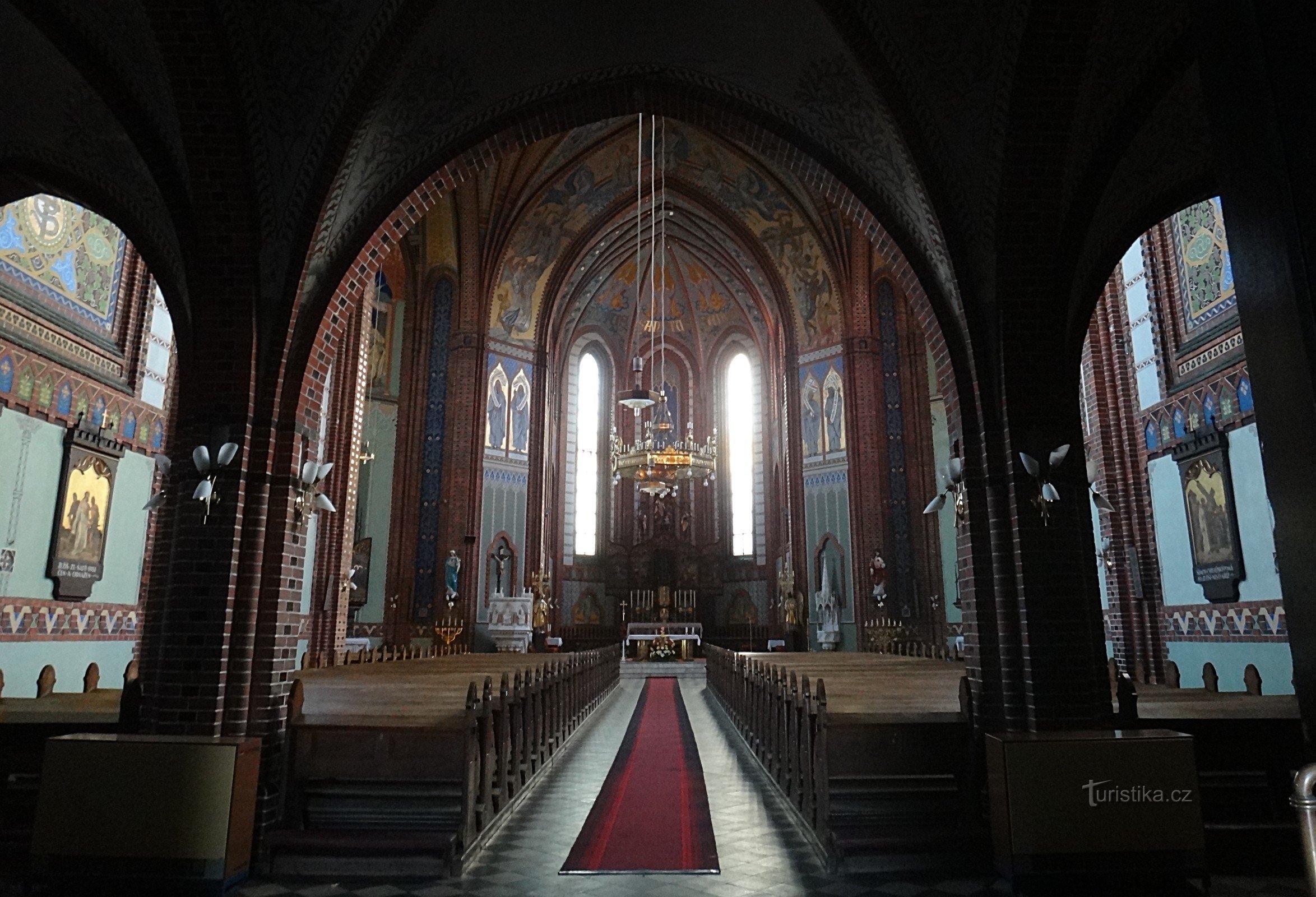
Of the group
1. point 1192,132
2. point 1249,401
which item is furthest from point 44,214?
point 1249,401

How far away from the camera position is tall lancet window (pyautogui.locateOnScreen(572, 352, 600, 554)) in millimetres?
27812

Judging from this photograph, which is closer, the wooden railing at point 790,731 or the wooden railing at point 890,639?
the wooden railing at point 790,731

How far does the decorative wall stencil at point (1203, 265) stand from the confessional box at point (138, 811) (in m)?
12.6

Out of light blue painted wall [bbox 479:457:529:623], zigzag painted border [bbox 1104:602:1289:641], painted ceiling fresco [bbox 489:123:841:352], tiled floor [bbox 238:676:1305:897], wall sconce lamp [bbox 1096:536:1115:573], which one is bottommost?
tiled floor [bbox 238:676:1305:897]

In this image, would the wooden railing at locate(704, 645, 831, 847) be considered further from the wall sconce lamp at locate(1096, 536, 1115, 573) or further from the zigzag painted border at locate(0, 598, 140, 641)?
the zigzag painted border at locate(0, 598, 140, 641)

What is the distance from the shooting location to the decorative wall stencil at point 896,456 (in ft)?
64.2

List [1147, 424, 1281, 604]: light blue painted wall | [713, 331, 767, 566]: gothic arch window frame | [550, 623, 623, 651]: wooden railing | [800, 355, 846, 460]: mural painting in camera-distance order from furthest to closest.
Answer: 1. [713, 331, 767, 566]: gothic arch window frame
2. [550, 623, 623, 651]: wooden railing
3. [800, 355, 846, 460]: mural painting
4. [1147, 424, 1281, 604]: light blue painted wall

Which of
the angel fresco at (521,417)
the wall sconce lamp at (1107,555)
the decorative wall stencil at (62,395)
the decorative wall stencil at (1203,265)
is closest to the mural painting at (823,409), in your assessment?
the angel fresco at (521,417)

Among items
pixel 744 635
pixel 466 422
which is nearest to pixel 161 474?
pixel 466 422

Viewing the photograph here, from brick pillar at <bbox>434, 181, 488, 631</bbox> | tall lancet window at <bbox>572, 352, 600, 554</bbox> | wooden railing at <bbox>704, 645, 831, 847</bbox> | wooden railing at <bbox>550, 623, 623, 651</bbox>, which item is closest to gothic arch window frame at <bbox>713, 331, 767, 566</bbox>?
tall lancet window at <bbox>572, 352, 600, 554</bbox>

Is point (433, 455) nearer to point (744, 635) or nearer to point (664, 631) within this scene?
point (664, 631)

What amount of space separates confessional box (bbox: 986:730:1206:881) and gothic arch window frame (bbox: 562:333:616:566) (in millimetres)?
22224

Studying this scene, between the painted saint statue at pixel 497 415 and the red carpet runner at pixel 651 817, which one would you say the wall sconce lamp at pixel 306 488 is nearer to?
the red carpet runner at pixel 651 817

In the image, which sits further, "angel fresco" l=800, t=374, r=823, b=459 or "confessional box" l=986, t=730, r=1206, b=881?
"angel fresco" l=800, t=374, r=823, b=459
